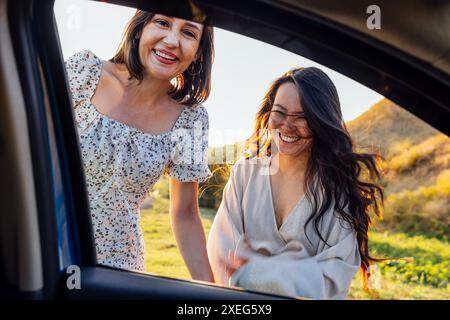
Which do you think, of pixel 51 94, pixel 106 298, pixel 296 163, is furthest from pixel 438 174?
pixel 51 94

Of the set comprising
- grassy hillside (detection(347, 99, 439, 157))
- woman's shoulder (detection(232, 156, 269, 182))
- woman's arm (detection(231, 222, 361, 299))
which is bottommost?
woman's arm (detection(231, 222, 361, 299))

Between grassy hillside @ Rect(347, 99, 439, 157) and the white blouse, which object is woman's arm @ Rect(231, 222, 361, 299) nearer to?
the white blouse

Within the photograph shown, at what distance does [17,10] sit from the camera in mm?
1384

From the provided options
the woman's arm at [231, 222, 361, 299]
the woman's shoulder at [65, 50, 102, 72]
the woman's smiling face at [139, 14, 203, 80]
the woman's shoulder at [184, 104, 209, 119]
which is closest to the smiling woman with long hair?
the woman's arm at [231, 222, 361, 299]

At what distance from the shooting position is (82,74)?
1642 mm

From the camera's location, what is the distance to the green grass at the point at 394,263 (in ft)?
4.35

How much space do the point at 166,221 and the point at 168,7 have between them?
0.54 m

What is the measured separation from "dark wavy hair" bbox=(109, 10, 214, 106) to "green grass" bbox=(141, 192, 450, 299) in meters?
0.30

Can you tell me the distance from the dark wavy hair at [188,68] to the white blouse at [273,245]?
0.67 ft

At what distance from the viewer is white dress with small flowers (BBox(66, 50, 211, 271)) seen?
1531mm

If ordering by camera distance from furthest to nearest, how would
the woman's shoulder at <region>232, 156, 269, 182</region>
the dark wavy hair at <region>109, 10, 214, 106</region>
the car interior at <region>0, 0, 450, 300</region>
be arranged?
the woman's shoulder at <region>232, 156, 269, 182</region>, the dark wavy hair at <region>109, 10, 214, 106</region>, the car interior at <region>0, 0, 450, 300</region>

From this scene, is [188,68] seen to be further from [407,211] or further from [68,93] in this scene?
[407,211]

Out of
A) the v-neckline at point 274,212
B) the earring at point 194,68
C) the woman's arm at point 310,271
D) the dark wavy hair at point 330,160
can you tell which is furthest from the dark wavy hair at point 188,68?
the woman's arm at point 310,271
